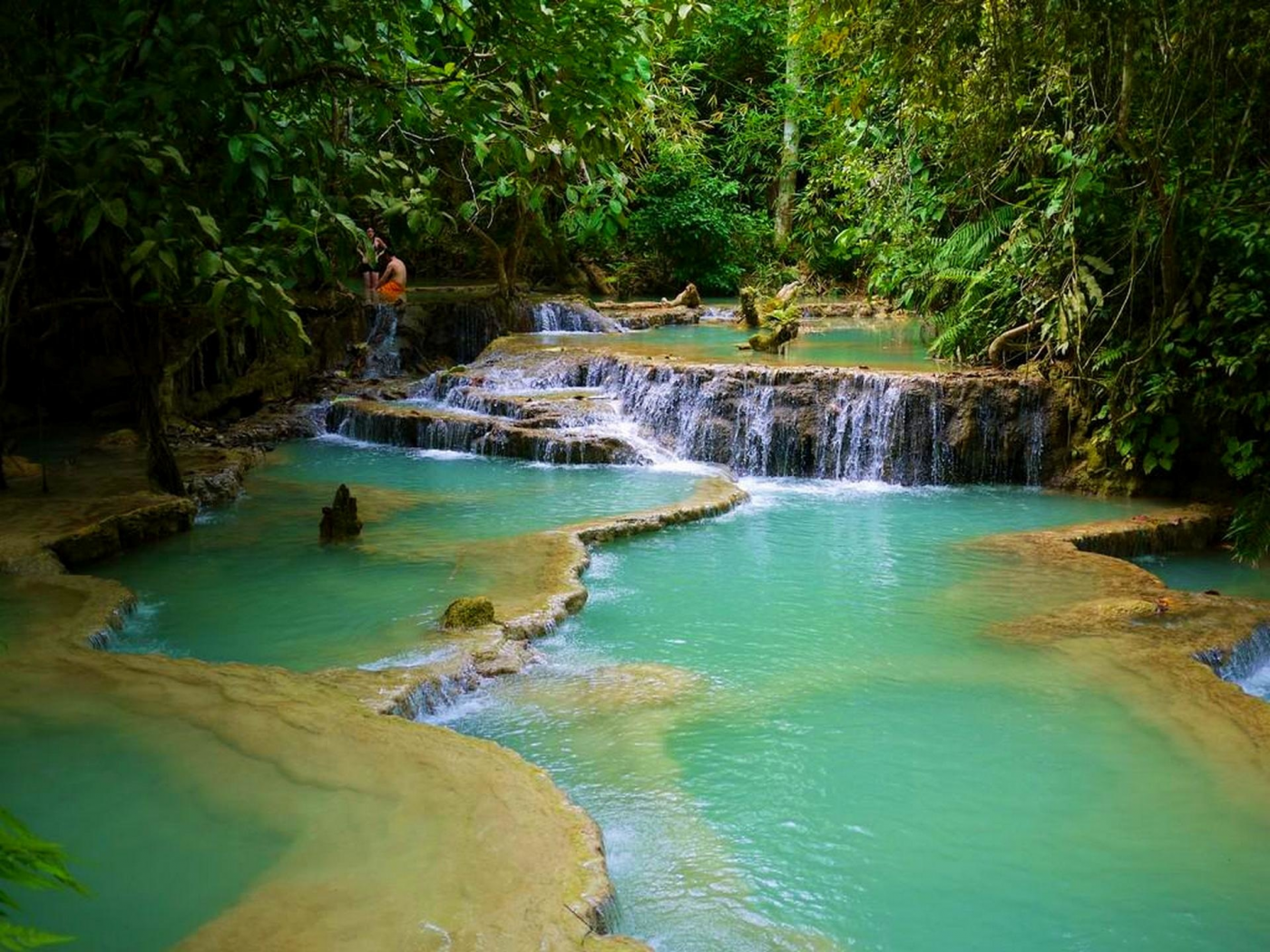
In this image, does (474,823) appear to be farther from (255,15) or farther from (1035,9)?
(1035,9)

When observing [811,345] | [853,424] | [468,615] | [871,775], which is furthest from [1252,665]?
[811,345]

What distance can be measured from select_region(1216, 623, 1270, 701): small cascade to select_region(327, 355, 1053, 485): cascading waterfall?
448 cm

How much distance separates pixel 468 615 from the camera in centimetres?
624

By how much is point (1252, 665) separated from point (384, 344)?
12685 mm

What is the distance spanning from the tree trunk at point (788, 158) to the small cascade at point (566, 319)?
6.18m

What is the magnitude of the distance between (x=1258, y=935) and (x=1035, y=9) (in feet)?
17.1

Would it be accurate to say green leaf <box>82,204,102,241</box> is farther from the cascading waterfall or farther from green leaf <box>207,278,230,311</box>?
the cascading waterfall

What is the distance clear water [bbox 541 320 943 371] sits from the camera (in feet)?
43.3

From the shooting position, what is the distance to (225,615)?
6.76 m

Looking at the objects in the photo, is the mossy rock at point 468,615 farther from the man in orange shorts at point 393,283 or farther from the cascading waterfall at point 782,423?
the man in orange shorts at point 393,283

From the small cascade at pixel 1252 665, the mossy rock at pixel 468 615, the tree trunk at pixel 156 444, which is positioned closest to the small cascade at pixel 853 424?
the small cascade at pixel 1252 665

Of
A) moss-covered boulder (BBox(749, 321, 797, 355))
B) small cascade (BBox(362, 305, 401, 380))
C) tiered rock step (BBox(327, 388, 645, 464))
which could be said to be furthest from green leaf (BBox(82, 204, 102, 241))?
small cascade (BBox(362, 305, 401, 380))

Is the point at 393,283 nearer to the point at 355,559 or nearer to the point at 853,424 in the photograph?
the point at 853,424

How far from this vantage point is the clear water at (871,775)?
3.97 m
